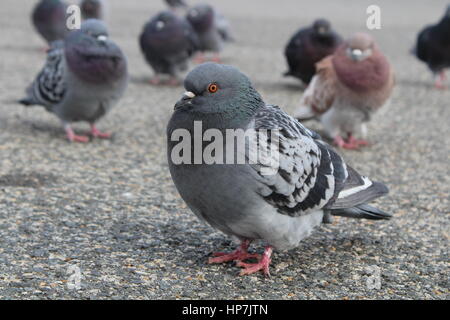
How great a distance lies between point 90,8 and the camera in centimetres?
1023

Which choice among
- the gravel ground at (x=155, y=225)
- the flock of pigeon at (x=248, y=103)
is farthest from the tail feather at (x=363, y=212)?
the gravel ground at (x=155, y=225)

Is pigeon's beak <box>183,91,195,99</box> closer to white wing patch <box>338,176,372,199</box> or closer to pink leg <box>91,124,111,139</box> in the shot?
white wing patch <box>338,176,372,199</box>

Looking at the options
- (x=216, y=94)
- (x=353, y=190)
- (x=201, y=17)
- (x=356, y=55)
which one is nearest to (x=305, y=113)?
(x=356, y=55)

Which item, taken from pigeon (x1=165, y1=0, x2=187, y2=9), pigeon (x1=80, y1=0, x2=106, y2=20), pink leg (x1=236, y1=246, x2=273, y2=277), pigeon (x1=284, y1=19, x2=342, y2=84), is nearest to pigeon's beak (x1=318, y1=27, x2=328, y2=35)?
pigeon (x1=284, y1=19, x2=342, y2=84)

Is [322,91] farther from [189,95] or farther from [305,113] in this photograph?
[189,95]

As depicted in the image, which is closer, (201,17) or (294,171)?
(294,171)

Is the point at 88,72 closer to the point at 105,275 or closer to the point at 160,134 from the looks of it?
the point at 160,134

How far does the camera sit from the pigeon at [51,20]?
12.1 m

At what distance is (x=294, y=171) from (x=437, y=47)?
27.0ft

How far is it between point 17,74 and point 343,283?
7.98 meters

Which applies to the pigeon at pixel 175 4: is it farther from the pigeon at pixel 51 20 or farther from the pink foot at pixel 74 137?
the pink foot at pixel 74 137

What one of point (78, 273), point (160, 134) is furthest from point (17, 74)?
point (78, 273)

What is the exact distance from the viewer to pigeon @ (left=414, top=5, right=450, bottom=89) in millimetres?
11109

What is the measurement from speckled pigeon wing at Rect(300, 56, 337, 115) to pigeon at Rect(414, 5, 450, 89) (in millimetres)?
4558
